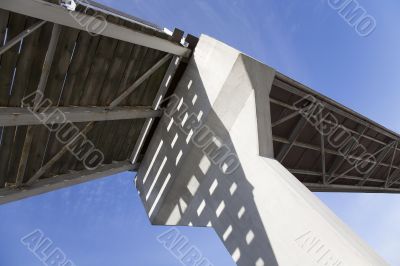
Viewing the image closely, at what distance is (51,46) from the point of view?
592 cm

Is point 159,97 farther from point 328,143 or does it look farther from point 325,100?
point 328,143

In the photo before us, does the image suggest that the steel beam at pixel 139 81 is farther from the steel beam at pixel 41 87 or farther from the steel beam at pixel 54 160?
the steel beam at pixel 41 87

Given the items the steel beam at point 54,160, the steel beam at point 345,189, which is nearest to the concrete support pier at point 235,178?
the steel beam at point 54,160

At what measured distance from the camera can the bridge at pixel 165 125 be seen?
229 inches

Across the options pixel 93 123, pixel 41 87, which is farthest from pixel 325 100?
pixel 41 87

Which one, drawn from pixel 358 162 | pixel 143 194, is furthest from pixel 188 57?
pixel 358 162

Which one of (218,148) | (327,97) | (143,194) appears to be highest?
(327,97)

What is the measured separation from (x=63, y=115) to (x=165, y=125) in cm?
309

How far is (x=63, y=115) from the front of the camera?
22.7ft

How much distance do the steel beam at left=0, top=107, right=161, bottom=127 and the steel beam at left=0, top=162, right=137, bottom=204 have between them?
5.87ft

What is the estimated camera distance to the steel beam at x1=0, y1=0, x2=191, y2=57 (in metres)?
4.88

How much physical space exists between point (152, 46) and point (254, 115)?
2.59 meters

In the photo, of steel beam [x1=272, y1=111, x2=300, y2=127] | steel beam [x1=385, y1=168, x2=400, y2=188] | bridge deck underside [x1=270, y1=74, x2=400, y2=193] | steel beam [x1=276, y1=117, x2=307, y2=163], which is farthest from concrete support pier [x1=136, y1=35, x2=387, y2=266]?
steel beam [x1=385, y1=168, x2=400, y2=188]

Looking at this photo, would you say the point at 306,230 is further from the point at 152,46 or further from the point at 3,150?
the point at 3,150
